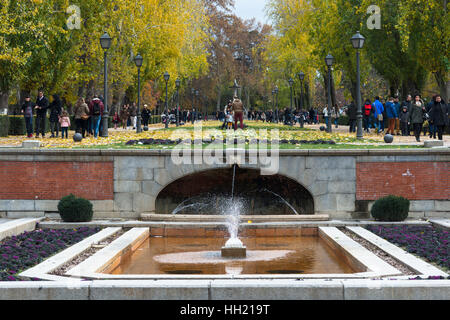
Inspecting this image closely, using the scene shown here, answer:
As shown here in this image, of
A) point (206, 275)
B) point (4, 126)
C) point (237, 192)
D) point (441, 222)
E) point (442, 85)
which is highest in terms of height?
point (442, 85)

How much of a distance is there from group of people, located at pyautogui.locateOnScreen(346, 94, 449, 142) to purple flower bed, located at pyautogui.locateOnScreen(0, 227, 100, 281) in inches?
539

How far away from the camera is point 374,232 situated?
49.5 ft

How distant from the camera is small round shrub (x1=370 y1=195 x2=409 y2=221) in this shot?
16.1 metres

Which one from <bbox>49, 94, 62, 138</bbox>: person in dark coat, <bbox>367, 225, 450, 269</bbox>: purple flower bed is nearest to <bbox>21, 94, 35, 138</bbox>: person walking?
<bbox>49, 94, 62, 138</bbox>: person in dark coat

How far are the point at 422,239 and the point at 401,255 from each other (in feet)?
5.87

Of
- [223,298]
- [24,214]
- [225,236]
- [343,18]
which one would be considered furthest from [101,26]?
[223,298]

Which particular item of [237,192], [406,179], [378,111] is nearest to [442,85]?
[378,111]

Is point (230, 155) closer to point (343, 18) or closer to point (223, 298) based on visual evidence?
point (223, 298)

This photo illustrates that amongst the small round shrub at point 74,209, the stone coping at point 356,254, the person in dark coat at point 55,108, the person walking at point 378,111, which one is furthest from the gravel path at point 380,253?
the person walking at point 378,111

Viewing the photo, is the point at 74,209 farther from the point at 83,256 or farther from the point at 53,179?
the point at 83,256

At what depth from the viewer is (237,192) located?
19.3 metres

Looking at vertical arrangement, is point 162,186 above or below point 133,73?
below
